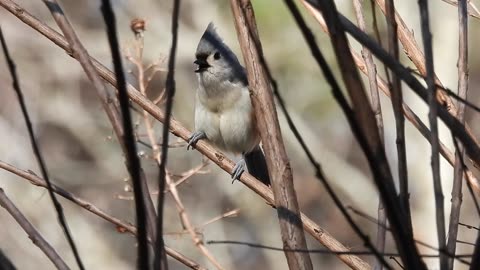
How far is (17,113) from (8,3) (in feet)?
28.7

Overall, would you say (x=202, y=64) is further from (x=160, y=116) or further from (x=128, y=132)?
(x=128, y=132)

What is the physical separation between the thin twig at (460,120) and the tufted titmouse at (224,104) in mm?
2154

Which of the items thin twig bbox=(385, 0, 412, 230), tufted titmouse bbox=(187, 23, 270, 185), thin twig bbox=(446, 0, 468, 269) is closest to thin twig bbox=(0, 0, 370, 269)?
thin twig bbox=(446, 0, 468, 269)

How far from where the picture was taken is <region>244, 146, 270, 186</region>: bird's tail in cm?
408

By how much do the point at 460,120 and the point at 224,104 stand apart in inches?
92.2

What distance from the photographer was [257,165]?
414cm

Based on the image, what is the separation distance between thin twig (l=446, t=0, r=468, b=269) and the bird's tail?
232 centimetres

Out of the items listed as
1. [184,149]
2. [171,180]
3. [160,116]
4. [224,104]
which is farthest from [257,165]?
[184,149]

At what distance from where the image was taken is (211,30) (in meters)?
3.46

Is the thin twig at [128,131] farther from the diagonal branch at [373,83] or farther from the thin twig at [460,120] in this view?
the diagonal branch at [373,83]

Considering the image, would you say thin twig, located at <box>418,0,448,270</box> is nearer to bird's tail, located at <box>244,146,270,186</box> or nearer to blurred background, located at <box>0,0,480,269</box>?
bird's tail, located at <box>244,146,270,186</box>

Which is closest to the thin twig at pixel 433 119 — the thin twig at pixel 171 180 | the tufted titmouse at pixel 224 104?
the thin twig at pixel 171 180

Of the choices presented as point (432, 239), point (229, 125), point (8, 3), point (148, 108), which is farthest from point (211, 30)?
point (432, 239)

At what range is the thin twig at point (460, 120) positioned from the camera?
1.53 meters
